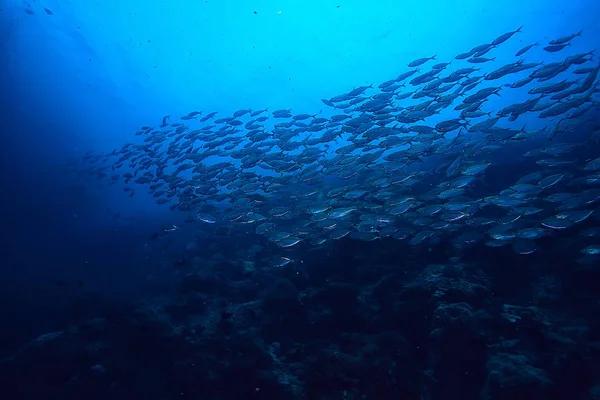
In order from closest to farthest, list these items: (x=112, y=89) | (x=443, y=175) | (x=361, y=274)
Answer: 1. (x=361, y=274)
2. (x=443, y=175)
3. (x=112, y=89)

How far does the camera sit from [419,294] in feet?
23.4

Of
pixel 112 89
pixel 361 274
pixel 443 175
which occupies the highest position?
pixel 112 89

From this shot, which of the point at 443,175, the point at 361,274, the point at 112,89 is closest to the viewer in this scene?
the point at 361,274

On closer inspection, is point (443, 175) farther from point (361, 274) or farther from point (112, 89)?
point (112, 89)

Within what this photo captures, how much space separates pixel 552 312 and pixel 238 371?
21.7 feet

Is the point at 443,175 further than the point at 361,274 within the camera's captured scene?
Yes

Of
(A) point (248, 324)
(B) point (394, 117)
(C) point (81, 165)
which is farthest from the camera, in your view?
(C) point (81, 165)

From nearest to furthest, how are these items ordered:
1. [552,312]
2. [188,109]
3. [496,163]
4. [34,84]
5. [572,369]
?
[572,369] → [552,312] → [496,163] → [34,84] → [188,109]

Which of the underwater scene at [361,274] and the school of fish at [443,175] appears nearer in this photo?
the underwater scene at [361,274]

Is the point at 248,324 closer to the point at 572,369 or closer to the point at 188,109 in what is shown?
the point at 572,369

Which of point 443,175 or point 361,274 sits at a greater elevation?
point 443,175

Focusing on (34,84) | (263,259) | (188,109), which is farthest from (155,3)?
(188,109)

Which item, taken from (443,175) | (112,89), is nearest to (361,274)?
(443,175)

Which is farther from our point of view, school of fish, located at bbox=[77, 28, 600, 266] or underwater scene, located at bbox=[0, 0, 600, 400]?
school of fish, located at bbox=[77, 28, 600, 266]
